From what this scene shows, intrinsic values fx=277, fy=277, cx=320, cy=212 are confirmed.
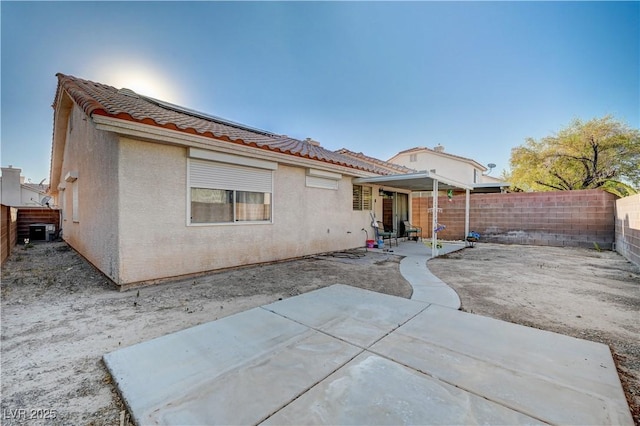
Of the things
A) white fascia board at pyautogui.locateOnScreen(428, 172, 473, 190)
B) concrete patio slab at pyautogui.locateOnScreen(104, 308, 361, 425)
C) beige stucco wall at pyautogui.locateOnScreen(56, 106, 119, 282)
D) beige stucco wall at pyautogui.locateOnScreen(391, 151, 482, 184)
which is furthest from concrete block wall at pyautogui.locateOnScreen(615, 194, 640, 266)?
beige stucco wall at pyautogui.locateOnScreen(391, 151, 482, 184)

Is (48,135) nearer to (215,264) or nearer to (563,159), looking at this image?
(215,264)

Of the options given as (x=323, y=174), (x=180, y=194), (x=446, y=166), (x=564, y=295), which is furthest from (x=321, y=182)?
(x=446, y=166)

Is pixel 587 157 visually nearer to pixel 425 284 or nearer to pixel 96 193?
pixel 425 284

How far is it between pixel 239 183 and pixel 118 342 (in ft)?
13.6

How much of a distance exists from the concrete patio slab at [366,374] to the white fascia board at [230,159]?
12.2 ft

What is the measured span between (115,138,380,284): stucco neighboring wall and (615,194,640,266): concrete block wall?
887 cm

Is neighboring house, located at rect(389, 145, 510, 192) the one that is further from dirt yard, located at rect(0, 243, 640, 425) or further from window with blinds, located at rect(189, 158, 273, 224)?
window with blinds, located at rect(189, 158, 273, 224)

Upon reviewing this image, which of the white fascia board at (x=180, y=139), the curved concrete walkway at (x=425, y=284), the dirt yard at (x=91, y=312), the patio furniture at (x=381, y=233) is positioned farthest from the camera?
the patio furniture at (x=381, y=233)

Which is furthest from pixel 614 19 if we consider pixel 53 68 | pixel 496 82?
pixel 53 68

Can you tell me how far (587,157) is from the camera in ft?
50.9

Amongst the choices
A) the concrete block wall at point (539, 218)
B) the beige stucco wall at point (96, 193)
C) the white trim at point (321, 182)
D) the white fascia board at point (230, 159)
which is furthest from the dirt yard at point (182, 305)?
the concrete block wall at point (539, 218)

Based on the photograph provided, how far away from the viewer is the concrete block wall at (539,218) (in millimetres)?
10626

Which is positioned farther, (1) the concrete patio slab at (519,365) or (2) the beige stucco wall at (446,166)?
(2) the beige stucco wall at (446,166)

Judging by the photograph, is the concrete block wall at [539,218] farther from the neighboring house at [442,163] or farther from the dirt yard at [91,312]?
the neighboring house at [442,163]
